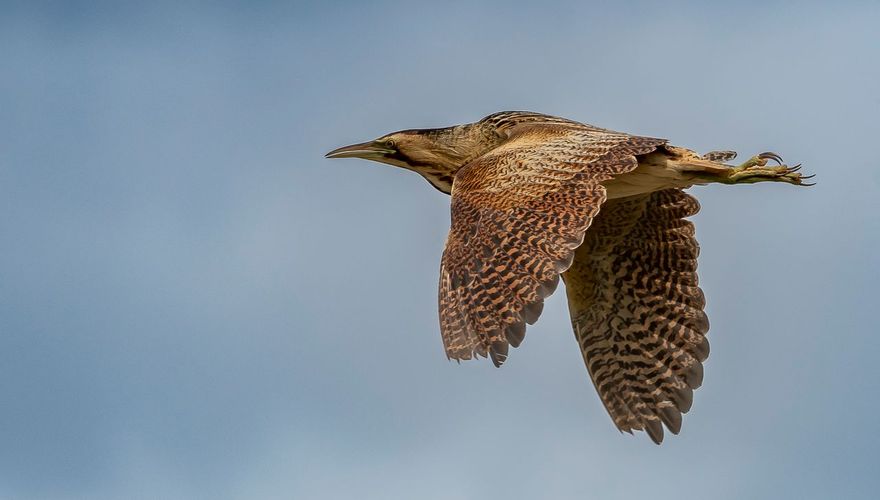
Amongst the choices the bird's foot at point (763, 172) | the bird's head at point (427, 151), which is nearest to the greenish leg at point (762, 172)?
the bird's foot at point (763, 172)

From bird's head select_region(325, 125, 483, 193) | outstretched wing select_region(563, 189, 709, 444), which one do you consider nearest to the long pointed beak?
bird's head select_region(325, 125, 483, 193)

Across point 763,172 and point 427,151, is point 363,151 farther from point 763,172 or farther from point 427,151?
point 763,172

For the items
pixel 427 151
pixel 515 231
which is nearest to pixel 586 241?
pixel 427 151

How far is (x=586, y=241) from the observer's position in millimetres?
11680

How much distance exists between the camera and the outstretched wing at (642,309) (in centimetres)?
1135

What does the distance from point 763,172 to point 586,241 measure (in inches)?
59.4

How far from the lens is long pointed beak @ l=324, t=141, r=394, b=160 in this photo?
1205 cm

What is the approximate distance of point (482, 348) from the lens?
348 inches

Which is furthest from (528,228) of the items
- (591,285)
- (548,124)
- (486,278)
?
(591,285)

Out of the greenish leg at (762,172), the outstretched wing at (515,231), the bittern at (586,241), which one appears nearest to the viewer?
the outstretched wing at (515,231)

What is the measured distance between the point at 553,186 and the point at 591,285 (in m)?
2.28

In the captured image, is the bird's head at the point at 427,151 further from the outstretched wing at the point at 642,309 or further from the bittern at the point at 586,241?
the outstretched wing at the point at 642,309

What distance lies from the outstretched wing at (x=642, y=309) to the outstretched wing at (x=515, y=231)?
151 centimetres

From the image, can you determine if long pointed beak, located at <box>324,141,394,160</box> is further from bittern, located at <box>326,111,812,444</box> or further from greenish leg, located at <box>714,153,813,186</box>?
greenish leg, located at <box>714,153,813,186</box>
